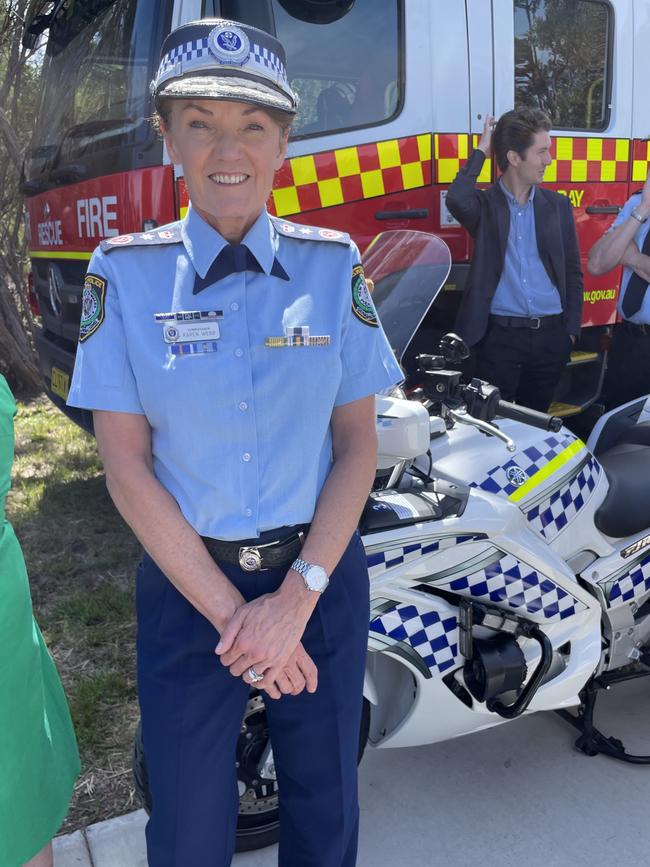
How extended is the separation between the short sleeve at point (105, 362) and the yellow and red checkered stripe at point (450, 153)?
2.30 metres

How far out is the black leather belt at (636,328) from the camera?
11.7 feet

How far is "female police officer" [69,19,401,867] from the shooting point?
1.28m

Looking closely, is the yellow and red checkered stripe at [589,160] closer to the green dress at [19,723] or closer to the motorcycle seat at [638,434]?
the motorcycle seat at [638,434]

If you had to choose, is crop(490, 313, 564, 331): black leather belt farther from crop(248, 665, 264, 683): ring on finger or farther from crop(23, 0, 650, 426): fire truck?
crop(248, 665, 264, 683): ring on finger

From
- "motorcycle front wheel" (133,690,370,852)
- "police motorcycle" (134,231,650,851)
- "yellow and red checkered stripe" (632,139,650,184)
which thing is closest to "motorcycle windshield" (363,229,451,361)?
"police motorcycle" (134,231,650,851)

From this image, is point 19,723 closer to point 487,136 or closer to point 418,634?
point 418,634

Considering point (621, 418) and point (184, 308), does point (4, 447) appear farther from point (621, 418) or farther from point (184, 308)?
point (621, 418)

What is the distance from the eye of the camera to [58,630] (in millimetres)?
3109

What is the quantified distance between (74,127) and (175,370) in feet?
8.85

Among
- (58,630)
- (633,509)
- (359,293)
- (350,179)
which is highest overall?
(350,179)

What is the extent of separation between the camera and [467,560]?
190 centimetres

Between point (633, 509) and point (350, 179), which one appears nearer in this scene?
point (633, 509)

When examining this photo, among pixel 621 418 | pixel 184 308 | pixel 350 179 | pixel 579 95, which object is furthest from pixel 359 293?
pixel 579 95

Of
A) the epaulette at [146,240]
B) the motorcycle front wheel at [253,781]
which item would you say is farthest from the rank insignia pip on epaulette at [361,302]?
the motorcycle front wheel at [253,781]
